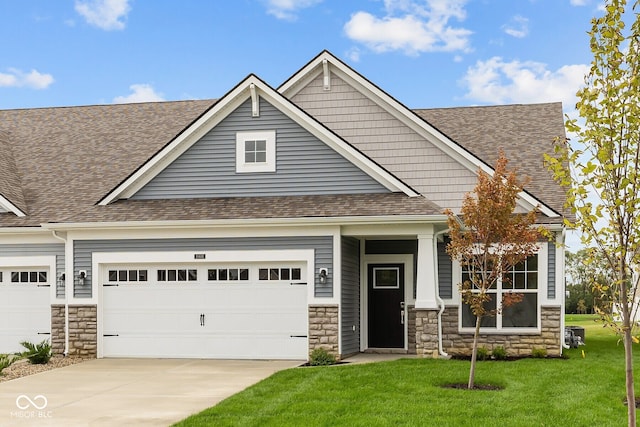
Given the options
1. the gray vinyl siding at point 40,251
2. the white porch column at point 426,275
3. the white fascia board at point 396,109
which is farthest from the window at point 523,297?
the gray vinyl siding at point 40,251

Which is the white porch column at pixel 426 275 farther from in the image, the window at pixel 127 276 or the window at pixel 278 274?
the window at pixel 127 276

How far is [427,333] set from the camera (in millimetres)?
17719

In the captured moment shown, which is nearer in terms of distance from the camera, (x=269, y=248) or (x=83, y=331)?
(x=269, y=248)

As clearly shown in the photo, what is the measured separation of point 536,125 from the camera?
23.1 m

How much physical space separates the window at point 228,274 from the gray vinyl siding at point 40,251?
3795 mm

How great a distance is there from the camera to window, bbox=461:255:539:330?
741 inches

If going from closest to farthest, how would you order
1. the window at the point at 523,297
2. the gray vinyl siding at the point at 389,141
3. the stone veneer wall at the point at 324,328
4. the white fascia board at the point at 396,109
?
the stone veneer wall at the point at 324,328, the window at the point at 523,297, the white fascia board at the point at 396,109, the gray vinyl siding at the point at 389,141

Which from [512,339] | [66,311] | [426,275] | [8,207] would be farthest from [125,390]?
[512,339]

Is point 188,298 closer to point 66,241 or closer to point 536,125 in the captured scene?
point 66,241

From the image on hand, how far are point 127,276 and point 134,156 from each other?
17.1ft

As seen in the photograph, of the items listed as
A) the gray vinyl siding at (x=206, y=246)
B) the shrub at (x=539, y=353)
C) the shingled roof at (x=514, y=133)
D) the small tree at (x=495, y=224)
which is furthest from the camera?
the shingled roof at (x=514, y=133)

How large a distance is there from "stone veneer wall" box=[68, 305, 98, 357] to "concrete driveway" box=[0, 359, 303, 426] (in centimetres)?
69

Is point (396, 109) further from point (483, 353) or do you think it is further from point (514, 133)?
point (483, 353)

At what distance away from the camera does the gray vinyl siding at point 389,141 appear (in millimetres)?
19906
